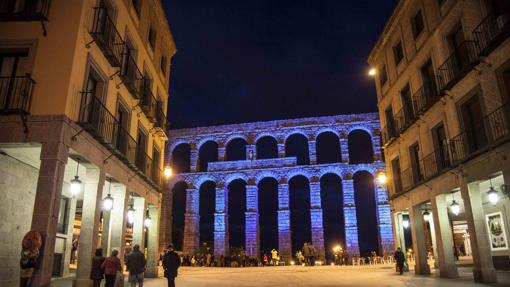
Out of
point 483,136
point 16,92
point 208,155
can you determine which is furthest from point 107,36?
point 208,155

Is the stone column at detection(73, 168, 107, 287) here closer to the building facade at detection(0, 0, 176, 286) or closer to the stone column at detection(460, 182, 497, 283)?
the building facade at detection(0, 0, 176, 286)

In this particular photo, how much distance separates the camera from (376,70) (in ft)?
88.1

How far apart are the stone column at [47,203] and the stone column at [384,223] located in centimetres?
3445

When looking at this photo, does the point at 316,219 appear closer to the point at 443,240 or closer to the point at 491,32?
the point at 443,240

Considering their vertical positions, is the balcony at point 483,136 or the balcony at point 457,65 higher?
the balcony at point 457,65

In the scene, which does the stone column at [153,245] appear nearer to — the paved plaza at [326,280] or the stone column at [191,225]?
the paved plaza at [326,280]

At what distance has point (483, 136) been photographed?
15109 millimetres

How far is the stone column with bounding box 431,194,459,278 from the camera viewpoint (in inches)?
680

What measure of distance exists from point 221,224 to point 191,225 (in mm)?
3319

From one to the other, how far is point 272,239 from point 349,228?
37.7 meters

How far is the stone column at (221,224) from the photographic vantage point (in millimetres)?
42094

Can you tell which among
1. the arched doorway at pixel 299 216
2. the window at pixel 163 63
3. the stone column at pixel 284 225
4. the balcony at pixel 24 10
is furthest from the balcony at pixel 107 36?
the arched doorway at pixel 299 216

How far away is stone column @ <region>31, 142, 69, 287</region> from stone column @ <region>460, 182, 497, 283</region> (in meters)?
14.1

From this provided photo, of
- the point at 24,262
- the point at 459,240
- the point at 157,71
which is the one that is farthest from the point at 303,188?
the point at 24,262
